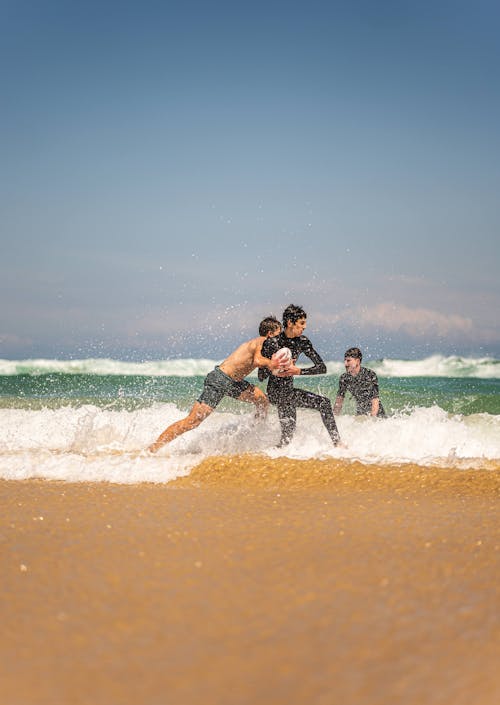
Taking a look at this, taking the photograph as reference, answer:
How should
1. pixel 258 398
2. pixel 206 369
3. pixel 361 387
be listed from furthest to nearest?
pixel 206 369 → pixel 361 387 → pixel 258 398

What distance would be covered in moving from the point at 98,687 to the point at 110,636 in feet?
1.01

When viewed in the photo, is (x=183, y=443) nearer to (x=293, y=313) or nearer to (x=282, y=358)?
(x=282, y=358)

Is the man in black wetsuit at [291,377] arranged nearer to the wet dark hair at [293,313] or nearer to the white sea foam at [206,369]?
the wet dark hair at [293,313]

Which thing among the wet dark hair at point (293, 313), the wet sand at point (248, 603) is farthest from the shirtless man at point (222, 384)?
the wet sand at point (248, 603)

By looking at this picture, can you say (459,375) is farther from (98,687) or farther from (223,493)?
(98,687)

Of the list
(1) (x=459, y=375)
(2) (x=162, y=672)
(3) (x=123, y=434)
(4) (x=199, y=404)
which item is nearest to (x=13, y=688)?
(2) (x=162, y=672)

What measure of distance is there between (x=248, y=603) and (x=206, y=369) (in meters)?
33.5

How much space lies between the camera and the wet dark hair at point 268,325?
670cm

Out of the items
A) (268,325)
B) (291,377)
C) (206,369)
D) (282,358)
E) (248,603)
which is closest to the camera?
(248,603)

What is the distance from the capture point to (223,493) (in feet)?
15.4

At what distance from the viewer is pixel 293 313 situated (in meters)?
6.65

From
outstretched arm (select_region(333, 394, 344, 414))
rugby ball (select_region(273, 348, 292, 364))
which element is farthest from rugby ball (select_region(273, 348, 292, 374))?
outstretched arm (select_region(333, 394, 344, 414))

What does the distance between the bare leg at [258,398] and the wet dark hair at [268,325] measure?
81 cm

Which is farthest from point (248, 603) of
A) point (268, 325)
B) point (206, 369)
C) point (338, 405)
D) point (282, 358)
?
point (206, 369)
